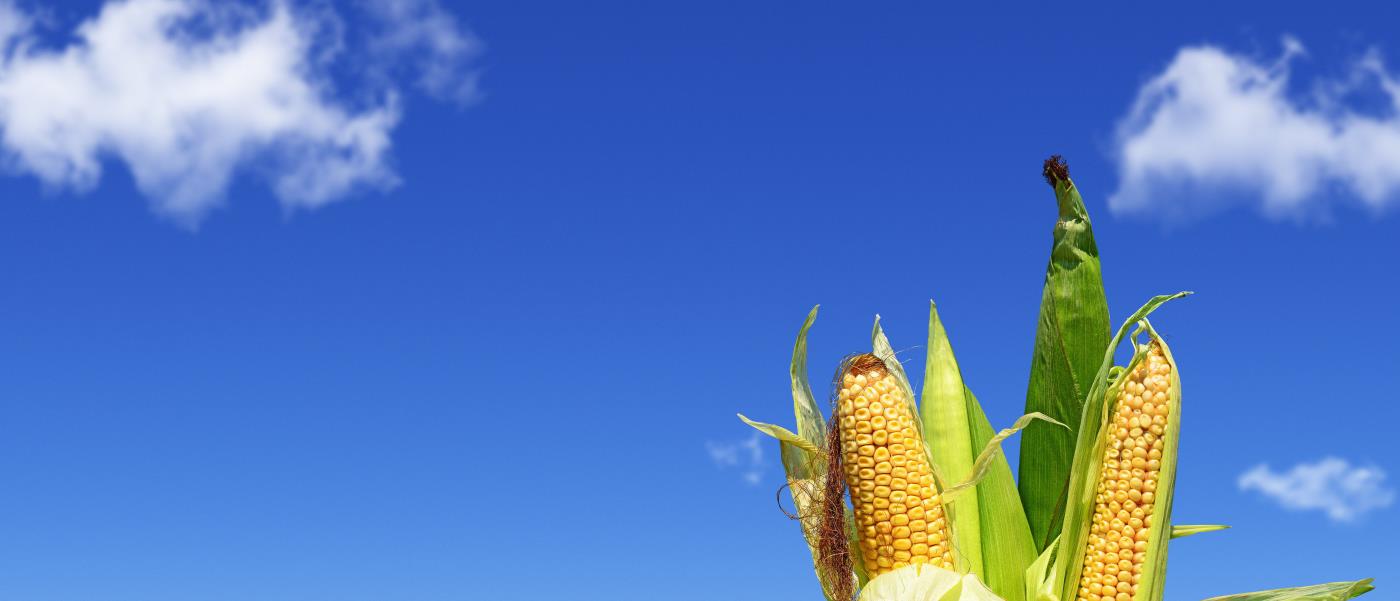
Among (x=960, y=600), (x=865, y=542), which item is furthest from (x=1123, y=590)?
(x=865, y=542)

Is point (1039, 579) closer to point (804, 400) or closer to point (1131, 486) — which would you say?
point (1131, 486)

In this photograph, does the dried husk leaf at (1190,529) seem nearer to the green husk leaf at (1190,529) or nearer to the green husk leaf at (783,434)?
the green husk leaf at (1190,529)

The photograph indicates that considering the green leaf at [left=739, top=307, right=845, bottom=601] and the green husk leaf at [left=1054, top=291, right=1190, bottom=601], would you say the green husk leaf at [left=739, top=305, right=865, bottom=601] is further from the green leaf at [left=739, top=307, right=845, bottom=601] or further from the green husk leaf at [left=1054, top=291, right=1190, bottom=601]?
the green husk leaf at [left=1054, top=291, right=1190, bottom=601]

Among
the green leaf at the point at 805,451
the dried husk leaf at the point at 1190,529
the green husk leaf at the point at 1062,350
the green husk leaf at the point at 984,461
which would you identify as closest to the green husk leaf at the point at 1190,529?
the dried husk leaf at the point at 1190,529

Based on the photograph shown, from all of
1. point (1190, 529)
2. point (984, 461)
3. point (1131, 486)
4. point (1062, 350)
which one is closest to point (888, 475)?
point (984, 461)

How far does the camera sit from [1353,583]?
8352 millimetres

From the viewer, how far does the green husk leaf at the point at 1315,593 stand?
27.3ft

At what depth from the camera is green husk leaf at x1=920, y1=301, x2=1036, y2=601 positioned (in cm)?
841

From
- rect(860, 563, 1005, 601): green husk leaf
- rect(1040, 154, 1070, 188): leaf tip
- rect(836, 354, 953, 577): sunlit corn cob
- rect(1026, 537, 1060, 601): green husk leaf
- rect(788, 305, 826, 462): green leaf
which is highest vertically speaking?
rect(1040, 154, 1070, 188): leaf tip

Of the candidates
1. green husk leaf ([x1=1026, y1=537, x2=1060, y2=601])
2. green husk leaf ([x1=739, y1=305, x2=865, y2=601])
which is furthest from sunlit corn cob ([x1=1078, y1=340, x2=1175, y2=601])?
green husk leaf ([x1=739, y1=305, x2=865, y2=601])

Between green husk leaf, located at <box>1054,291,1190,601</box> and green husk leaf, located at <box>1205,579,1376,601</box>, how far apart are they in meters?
0.85

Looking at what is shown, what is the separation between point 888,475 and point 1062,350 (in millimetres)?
1957

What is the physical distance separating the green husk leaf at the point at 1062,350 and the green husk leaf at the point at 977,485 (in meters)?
0.23

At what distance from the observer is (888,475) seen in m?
7.76
